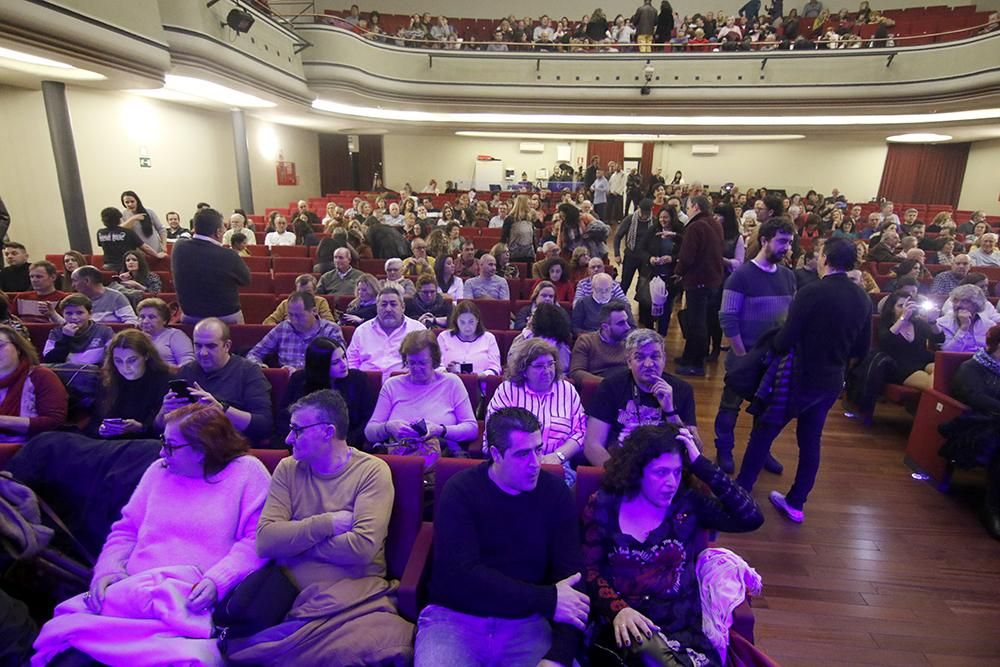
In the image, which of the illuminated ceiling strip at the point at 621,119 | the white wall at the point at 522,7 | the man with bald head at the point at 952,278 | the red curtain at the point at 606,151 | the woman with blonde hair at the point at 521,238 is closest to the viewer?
the man with bald head at the point at 952,278

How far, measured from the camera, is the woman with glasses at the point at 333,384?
8.29 feet

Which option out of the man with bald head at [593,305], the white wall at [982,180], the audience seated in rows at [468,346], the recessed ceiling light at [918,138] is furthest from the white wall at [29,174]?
the white wall at [982,180]

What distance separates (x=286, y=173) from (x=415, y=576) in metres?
13.7

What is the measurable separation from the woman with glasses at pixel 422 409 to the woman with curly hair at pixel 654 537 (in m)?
0.90

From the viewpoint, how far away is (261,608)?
63.6 inches

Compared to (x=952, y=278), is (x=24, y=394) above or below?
below

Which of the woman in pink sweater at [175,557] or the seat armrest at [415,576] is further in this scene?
the seat armrest at [415,576]

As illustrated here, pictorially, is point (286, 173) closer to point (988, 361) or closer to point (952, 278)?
point (952, 278)

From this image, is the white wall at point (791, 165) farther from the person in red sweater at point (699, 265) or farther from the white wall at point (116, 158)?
the person in red sweater at point (699, 265)

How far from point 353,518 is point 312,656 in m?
0.40

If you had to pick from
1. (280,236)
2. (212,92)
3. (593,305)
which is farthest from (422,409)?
(212,92)

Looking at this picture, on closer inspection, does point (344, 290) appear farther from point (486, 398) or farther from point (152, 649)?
point (152, 649)

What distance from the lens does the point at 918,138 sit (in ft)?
45.0

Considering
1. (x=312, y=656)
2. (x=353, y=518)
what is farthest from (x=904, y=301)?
(x=312, y=656)
